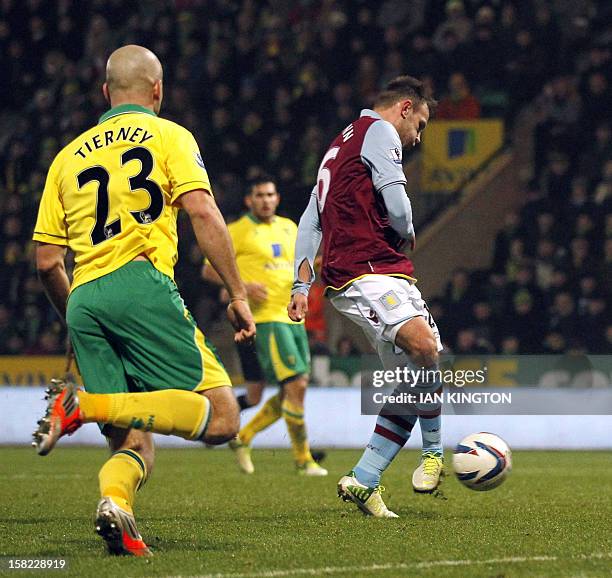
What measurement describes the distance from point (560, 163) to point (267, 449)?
4.86 m

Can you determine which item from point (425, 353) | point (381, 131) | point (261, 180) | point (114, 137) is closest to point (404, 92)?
point (381, 131)

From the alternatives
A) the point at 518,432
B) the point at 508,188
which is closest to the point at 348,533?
the point at 518,432

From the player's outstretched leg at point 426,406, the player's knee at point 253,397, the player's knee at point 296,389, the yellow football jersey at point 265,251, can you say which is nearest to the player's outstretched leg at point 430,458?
the player's outstretched leg at point 426,406

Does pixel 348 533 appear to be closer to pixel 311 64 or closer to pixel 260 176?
pixel 260 176

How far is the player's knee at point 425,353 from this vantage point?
6309 mm

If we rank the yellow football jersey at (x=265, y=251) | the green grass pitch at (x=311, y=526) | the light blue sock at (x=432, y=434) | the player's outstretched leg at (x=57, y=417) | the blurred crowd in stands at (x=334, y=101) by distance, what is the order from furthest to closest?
the blurred crowd in stands at (x=334, y=101), the yellow football jersey at (x=265, y=251), the light blue sock at (x=432, y=434), the green grass pitch at (x=311, y=526), the player's outstretched leg at (x=57, y=417)

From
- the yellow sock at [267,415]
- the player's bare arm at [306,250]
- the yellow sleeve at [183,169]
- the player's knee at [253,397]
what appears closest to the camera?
the yellow sleeve at [183,169]

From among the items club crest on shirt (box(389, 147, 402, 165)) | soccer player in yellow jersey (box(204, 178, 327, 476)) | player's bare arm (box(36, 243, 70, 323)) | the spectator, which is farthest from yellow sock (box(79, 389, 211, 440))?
the spectator

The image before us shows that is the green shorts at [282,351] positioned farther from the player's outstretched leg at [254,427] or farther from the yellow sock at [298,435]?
the yellow sock at [298,435]

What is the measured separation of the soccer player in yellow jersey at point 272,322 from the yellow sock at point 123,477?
194 inches

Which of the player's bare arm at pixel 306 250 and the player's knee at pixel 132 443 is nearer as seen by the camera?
the player's knee at pixel 132 443

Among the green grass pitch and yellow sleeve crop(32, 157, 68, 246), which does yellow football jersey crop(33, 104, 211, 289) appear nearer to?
yellow sleeve crop(32, 157, 68, 246)

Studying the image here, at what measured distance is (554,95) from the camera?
623 inches

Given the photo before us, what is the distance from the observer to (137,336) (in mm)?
4844
